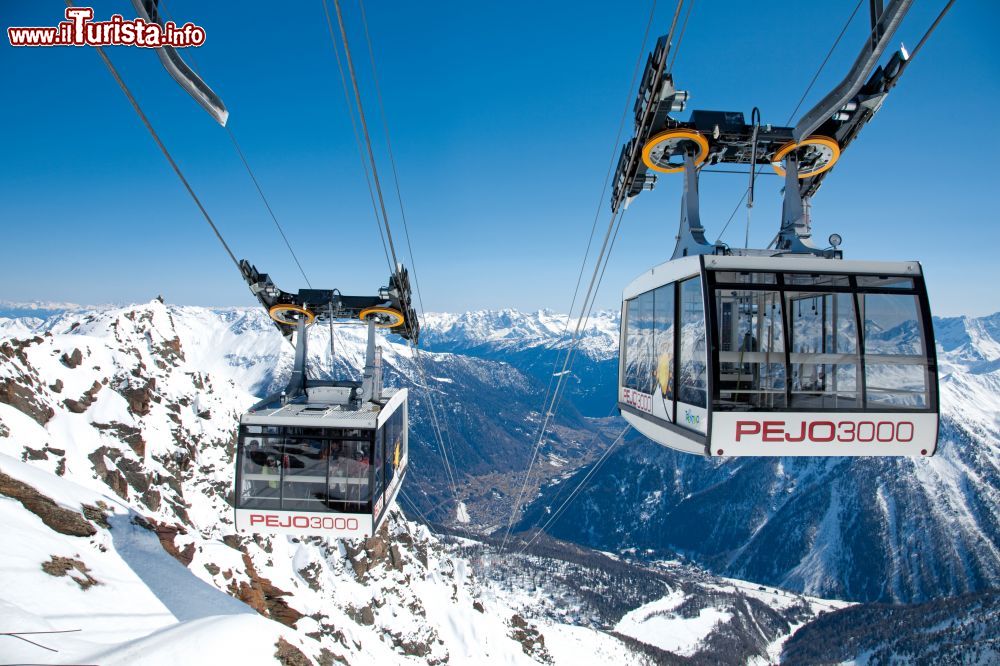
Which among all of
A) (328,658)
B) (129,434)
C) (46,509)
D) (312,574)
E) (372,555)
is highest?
(46,509)

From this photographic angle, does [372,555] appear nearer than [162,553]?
No

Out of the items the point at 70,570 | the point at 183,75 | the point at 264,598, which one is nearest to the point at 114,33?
the point at 183,75

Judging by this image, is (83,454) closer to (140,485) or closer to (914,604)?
(140,485)

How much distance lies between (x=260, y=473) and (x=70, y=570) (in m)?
10.7

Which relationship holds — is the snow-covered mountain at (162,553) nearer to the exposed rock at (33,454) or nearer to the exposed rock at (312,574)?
the exposed rock at (33,454)

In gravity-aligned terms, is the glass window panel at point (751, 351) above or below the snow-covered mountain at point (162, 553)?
above

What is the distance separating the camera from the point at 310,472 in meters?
13.4

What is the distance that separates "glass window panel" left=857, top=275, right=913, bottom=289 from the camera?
8.30m

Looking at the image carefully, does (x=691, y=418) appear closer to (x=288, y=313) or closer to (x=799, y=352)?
(x=799, y=352)

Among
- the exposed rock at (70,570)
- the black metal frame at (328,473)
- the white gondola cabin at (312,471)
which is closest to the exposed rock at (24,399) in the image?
the exposed rock at (70,570)

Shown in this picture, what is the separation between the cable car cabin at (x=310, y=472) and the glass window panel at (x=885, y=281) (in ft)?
37.6

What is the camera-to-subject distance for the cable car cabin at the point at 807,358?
796 centimetres

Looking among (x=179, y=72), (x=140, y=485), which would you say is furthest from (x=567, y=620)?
(x=179, y=72)

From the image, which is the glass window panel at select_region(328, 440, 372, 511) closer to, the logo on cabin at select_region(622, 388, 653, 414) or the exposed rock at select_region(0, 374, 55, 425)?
the logo on cabin at select_region(622, 388, 653, 414)
